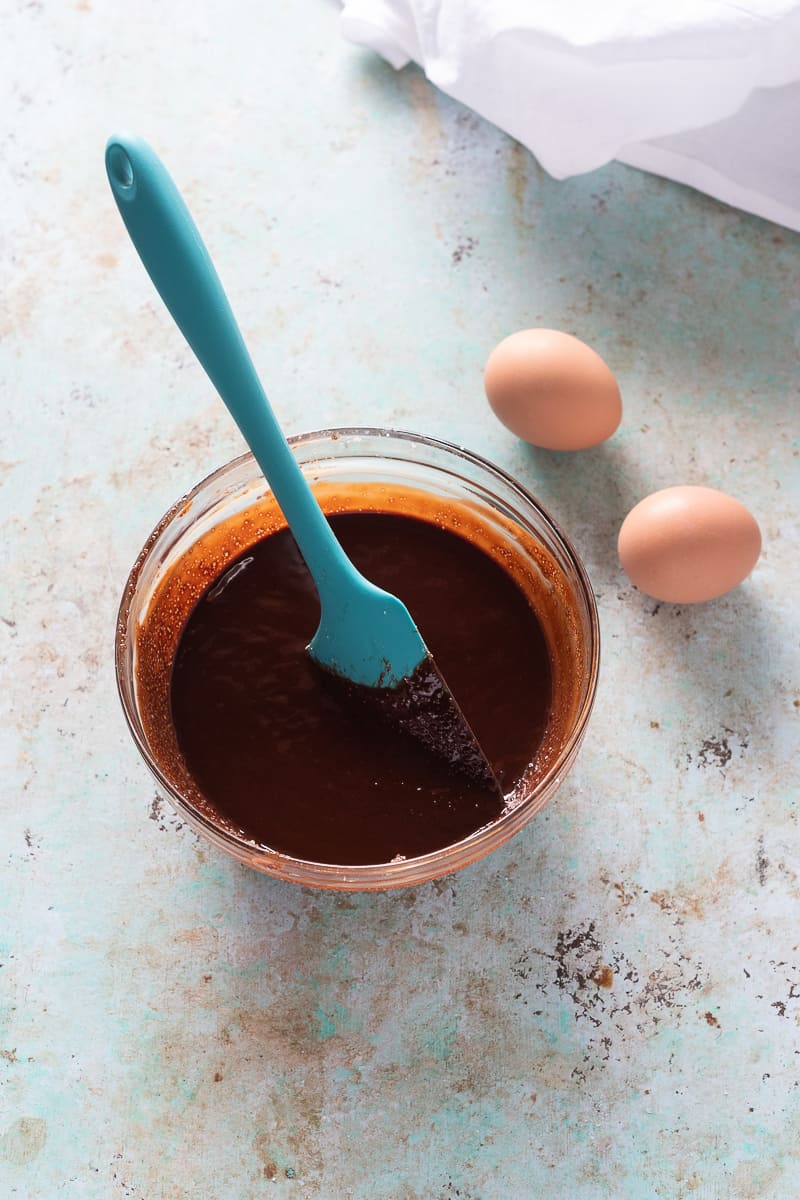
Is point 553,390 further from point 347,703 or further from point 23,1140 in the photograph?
point 23,1140

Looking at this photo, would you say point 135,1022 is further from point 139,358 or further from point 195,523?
point 139,358

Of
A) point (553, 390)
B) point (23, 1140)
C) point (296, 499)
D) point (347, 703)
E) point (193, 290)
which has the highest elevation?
point (193, 290)

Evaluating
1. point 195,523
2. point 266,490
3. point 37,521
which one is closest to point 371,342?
point 266,490

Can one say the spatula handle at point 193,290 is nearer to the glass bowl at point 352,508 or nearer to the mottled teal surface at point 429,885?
the glass bowl at point 352,508

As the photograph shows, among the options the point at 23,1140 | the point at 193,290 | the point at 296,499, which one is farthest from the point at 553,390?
the point at 23,1140

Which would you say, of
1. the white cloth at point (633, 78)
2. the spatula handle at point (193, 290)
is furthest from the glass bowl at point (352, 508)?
the white cloth at point (633, 78)

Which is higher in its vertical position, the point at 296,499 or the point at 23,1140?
the point at 296,499

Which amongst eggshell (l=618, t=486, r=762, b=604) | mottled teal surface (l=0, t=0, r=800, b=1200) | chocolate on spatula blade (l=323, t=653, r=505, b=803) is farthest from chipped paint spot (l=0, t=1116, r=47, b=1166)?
eggshell (l=618, t=486, r=762, b=604)
